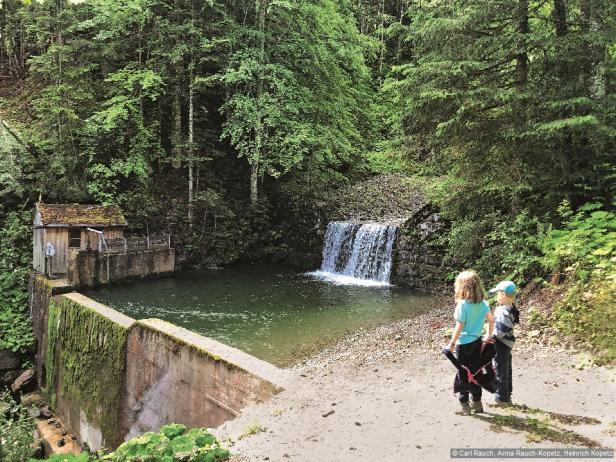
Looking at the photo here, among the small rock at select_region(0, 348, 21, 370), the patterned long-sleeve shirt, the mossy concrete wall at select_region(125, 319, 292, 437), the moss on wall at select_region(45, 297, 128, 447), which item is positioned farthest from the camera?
the small rock at select_region(0, 348, 21, 370)

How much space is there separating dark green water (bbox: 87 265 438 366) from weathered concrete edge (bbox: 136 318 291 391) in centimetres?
177

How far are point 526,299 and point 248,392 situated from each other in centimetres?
576

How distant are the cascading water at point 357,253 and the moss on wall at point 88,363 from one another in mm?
9317

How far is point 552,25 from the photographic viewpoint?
9.50m

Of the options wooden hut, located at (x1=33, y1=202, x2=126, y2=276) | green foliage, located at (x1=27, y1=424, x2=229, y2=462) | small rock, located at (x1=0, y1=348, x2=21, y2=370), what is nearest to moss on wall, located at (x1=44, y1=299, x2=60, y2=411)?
small rock, located at (x1=0, y1=348, x2=21, y2=370)

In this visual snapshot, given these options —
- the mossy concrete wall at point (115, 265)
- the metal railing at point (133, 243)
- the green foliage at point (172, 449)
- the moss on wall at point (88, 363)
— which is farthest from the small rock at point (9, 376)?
the green foliage at point (172, 449)

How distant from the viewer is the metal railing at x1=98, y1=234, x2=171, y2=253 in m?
17.2

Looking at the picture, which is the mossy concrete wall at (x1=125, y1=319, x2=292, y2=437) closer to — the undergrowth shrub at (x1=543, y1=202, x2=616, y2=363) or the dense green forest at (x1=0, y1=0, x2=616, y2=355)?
the undergrowth shrub at (x1=543, y1=202, x2=616, y2=363)

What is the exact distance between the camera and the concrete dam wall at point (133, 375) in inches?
281

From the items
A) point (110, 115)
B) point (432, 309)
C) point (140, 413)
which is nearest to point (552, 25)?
point (432, 309)

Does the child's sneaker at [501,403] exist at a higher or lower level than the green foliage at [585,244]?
lower

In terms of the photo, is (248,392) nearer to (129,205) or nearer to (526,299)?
(526,299)

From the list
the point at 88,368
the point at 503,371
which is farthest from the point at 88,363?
the point at 503,371

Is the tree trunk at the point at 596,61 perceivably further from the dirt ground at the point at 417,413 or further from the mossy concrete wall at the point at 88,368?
the mossy concrete wall at the point at 88,368
